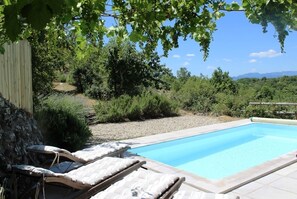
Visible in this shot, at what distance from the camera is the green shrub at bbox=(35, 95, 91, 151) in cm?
730

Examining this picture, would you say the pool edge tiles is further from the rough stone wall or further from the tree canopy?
the tree canopy

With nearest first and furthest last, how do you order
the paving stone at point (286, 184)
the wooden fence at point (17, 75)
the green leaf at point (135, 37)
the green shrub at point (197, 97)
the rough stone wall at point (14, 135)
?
the green leaf at point (135, 37) < the rough stone wall at point (14, 135) < the paving stone at point (286, 184) < the wooden fence at point (17, 75) < the green shrub at point (197, 97)

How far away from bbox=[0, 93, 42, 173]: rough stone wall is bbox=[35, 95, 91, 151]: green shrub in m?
1.34

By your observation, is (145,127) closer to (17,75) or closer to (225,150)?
(225,150)

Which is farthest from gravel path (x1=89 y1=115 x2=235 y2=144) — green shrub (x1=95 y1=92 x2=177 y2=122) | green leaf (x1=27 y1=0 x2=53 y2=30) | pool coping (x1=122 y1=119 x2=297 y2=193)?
green leaf (x1=27 y1=0 x2=53 y2=30)

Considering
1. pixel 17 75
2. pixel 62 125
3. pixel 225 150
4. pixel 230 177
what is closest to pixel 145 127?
pixel 225 150

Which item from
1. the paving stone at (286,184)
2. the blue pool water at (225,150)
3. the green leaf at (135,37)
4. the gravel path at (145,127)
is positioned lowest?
the blue pool water at (225,150)

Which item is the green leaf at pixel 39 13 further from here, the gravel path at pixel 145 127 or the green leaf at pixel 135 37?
the gravel path at pixel 145 127

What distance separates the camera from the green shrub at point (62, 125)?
7305 millimetres

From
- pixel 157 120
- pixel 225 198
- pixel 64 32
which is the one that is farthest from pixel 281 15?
pixel 157 120

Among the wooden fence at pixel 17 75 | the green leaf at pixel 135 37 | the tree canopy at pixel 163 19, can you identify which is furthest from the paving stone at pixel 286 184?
the wooden fence at pixel 17 75

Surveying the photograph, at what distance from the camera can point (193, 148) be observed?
9320mm

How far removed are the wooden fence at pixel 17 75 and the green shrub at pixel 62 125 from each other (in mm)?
907

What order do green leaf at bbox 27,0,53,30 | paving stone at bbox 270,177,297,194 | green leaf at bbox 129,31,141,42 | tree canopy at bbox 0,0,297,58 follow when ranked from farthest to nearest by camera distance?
1. paving stone at bbox 270,177,297,194
2. green leaf at bbox 129,31,141,42
3. tree canopy at bbox 0,0,297,58
4. green leaf at bbox 27,0,53,30
